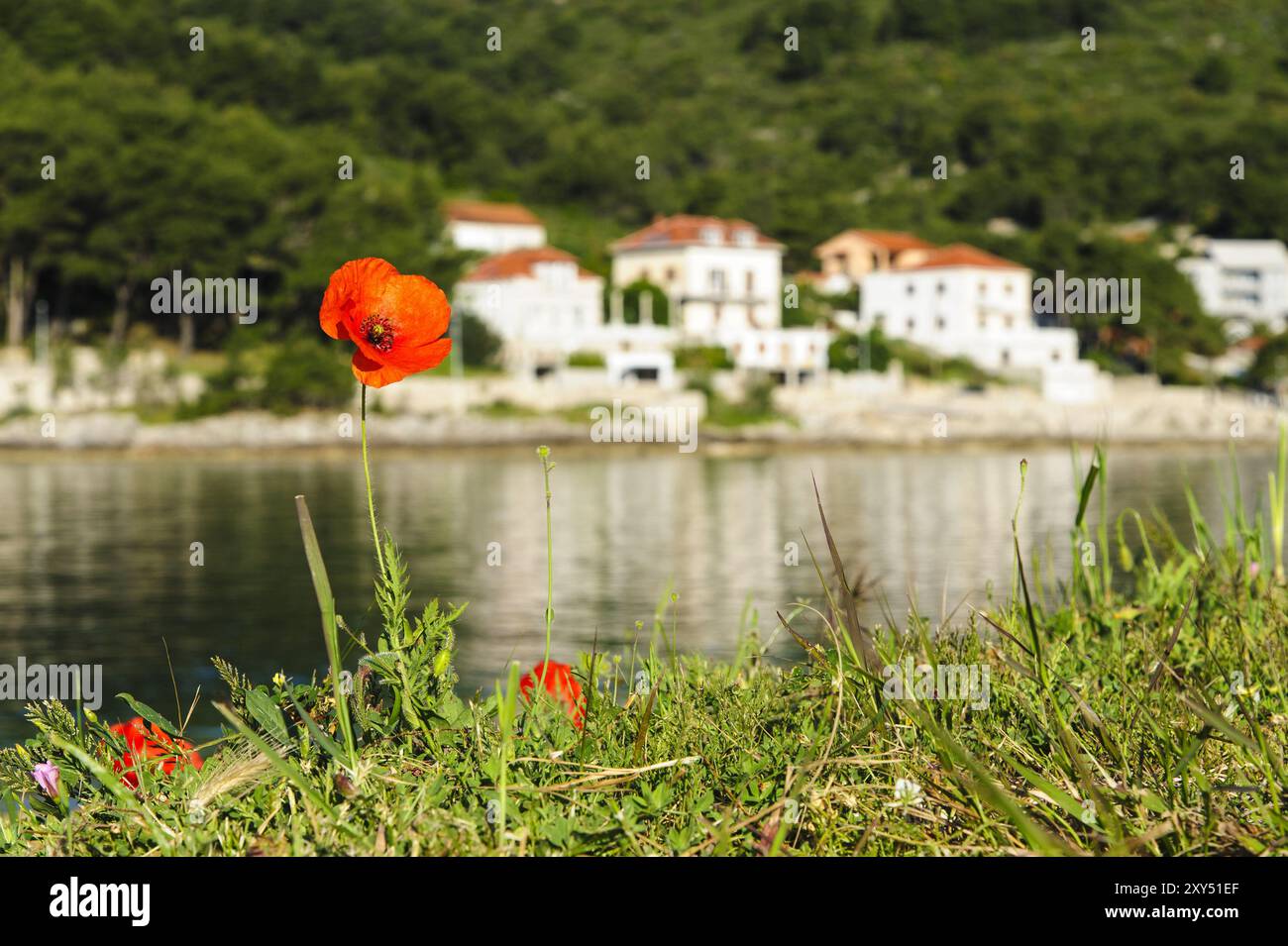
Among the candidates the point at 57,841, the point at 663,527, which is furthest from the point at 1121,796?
the point at 663,527

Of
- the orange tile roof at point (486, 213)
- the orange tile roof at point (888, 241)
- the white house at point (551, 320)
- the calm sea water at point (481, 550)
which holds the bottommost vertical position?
the calm sea water at point (481, 550)

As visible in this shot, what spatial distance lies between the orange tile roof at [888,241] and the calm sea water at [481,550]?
3596 centimetres

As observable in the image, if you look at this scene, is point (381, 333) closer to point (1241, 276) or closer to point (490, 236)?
point (490, 236)

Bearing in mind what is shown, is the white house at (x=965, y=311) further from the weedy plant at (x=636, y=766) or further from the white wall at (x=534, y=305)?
the weedy plant at (x=636, y=766)

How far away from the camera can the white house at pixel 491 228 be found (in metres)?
74.6

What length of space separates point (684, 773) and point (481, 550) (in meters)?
18.8

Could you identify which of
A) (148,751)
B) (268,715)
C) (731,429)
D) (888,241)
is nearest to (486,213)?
(888,241)

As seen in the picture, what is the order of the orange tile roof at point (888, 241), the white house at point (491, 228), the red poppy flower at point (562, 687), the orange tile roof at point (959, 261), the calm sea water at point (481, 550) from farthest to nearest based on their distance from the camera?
the orange tile roof at point (888, 241)
the orange tile roof at point (959, 261)
the white house at point (491, 228)
the calm sea water at point (481, 550)
the red poppy flower at point (562, 687)

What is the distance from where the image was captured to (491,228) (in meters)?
75.4

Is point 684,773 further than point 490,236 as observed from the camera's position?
No

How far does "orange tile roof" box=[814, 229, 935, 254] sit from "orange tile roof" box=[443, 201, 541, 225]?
660 inches

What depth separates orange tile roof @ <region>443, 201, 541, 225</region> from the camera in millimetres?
75312

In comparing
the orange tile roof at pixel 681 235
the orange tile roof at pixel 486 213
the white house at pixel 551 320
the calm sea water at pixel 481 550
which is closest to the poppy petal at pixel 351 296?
the calm sea water at pixel 481 550

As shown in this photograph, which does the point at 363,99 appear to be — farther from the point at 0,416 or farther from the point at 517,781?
the point at 517,781
